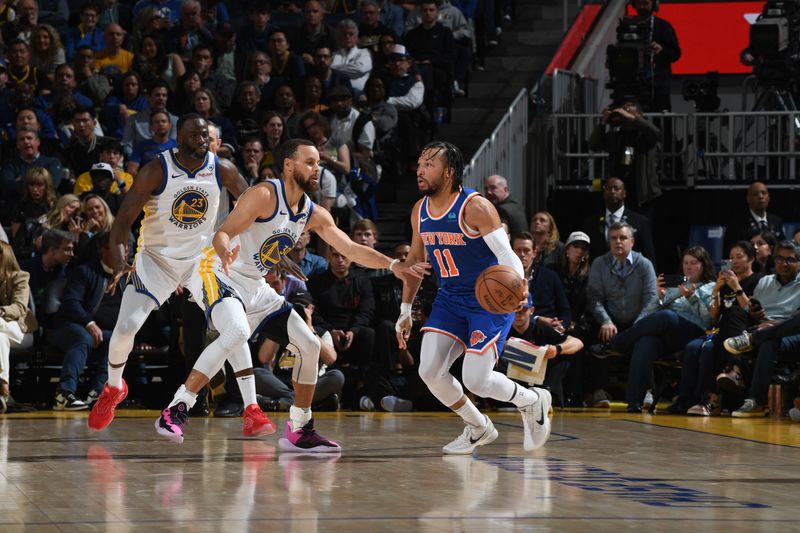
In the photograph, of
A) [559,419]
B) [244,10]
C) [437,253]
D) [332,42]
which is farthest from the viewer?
[244,10]

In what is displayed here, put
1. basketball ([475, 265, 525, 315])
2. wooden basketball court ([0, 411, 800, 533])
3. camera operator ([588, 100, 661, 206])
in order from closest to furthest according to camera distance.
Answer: wooden basketball court ([0, 411, 800, 533]), basketball ([475, 265, 525, 315]), camera operator ([588, 100, 661, 206])

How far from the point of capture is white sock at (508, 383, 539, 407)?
7960 millimetres

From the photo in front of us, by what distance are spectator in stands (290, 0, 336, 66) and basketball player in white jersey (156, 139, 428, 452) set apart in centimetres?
743

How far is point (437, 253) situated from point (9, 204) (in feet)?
21.3

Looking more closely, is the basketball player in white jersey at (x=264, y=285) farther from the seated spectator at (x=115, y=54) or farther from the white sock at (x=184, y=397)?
the seated spectator at (x=115, y=54)

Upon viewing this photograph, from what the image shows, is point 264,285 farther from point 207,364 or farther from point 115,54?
point 115,54

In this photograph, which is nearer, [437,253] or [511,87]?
[437,253]

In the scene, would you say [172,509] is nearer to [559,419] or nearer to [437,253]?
[437,253]

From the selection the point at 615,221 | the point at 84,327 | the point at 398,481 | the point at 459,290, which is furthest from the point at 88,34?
the point at 398,481

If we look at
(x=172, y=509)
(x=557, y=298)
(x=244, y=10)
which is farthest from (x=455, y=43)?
(x=172, y=509)

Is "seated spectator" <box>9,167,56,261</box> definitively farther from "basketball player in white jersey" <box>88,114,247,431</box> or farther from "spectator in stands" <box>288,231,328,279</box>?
"basketball player in white jersey" <box>88,114,247,431</box>

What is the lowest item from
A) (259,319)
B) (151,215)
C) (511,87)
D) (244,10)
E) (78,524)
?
(78,524)

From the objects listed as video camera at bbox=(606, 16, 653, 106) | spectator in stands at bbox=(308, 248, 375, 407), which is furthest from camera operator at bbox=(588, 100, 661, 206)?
spectator in stands at bbox=(308, 248, 375, 407)

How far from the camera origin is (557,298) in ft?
38.4
